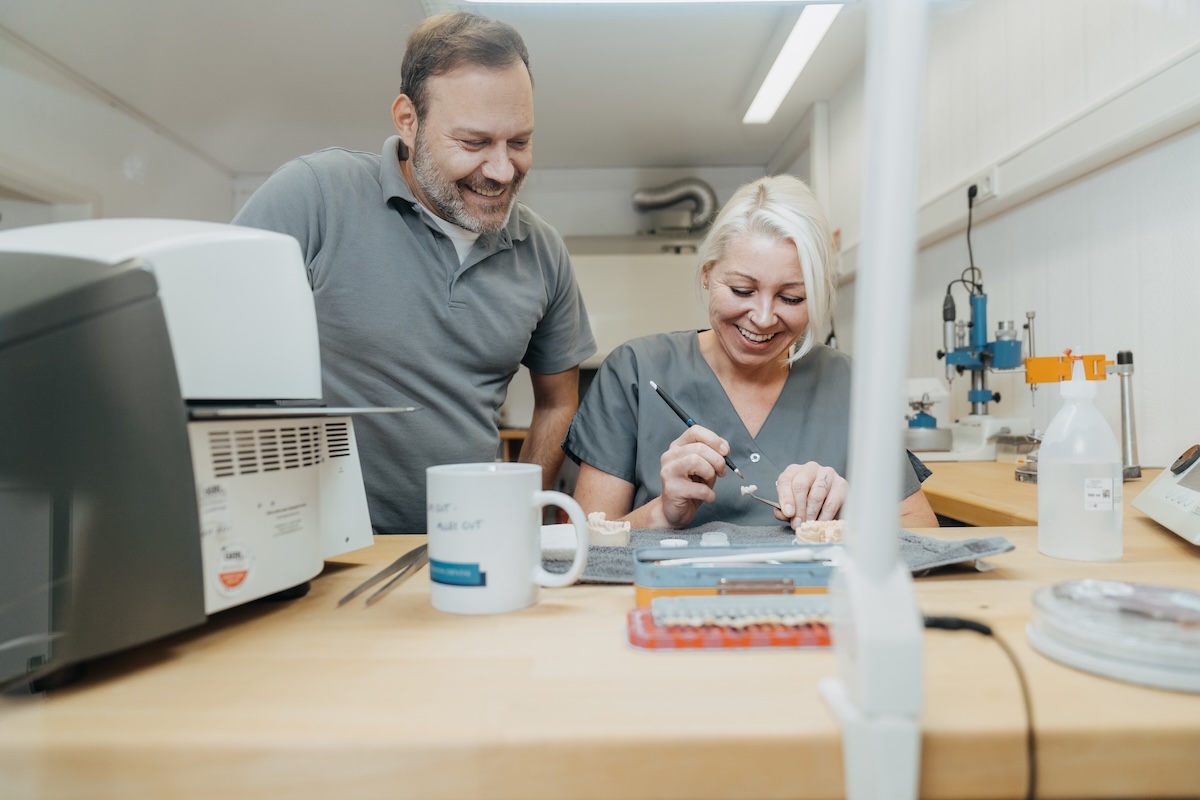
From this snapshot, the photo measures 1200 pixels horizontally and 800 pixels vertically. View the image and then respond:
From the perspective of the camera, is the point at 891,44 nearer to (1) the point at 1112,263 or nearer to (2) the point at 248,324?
(2) the point at 248,324

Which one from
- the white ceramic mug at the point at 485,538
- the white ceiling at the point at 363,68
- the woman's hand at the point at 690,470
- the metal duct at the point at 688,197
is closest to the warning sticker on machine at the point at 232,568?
the white ceramic mug at the point at 485,538

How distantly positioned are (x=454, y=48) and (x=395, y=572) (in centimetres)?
104

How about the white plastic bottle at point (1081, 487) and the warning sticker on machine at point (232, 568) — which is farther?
the white plastic bottle at point (1081, 487)

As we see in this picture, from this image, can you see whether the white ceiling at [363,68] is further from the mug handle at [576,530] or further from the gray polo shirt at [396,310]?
the mug handle at [576,530]

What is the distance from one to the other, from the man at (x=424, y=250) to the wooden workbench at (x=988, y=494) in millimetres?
933

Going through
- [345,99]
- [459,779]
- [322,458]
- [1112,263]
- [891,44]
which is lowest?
[459,779]

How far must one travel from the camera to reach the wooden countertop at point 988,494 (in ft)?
4.05

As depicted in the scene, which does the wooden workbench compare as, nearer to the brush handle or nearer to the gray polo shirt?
the brush handle

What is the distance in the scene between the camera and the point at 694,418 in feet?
4.64

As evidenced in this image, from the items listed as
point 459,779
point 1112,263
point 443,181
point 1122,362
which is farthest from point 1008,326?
point 459,779

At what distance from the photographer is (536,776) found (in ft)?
1.34

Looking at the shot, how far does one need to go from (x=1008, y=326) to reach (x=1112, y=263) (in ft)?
0.99

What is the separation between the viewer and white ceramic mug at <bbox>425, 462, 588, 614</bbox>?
0.61 metres

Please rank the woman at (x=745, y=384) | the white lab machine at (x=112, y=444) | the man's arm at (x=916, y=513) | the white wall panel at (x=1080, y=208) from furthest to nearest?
the white wall panel at (x=1080, y=208)
the woman at (x=745, y=384)
the man's arm at (x=916, y=513)
the white lab machine at (x=112, y=444)
